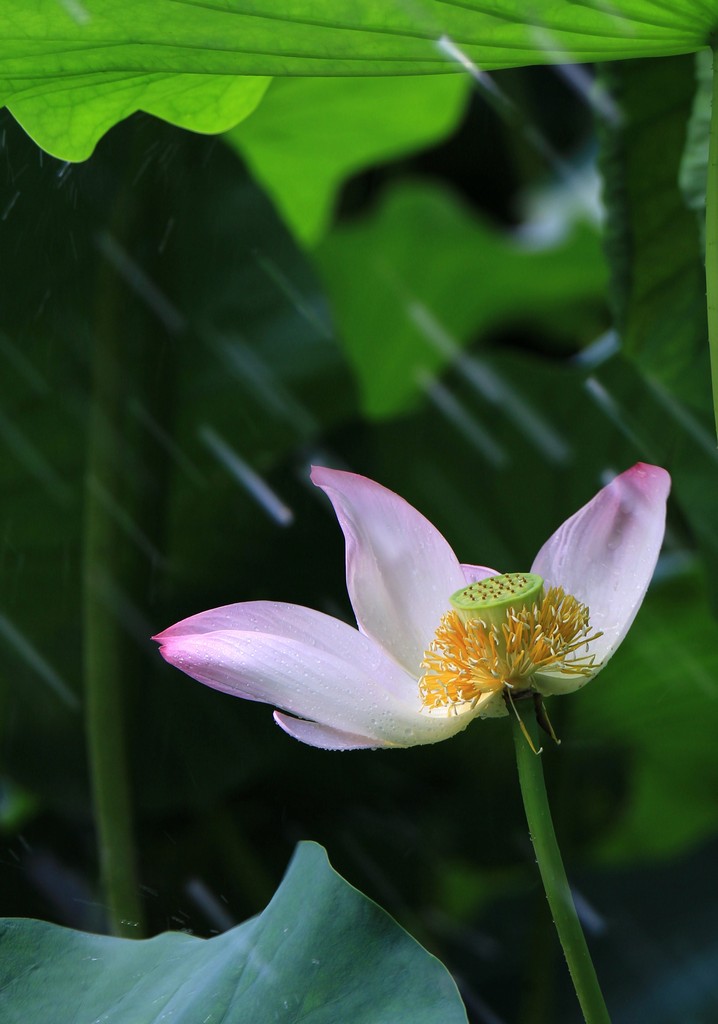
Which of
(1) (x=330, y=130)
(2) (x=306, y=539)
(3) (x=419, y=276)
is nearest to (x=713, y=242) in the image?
(2) (x=306, y=539)

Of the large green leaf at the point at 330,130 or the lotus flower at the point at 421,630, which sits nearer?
the lotus flower at the point at 421,630

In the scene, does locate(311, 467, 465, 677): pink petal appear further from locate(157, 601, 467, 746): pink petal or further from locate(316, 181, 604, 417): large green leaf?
locate(316, 181, 604, 417): large green leaf

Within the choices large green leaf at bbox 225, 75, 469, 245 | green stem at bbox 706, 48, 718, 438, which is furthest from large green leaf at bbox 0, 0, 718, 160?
large green leaf at bbox 225, 75, 469, 245

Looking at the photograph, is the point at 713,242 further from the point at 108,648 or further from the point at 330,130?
the point at 330,130

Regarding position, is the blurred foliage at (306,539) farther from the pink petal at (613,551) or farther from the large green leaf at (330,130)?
the pink petal at (613,551)

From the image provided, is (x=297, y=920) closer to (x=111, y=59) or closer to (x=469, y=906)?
(x=111, y=59)

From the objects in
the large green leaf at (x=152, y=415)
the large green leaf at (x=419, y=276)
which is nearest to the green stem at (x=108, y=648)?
the large green leaf at (x=152, y=415)

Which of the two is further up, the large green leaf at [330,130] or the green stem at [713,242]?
the large green leaf at [330,130]
